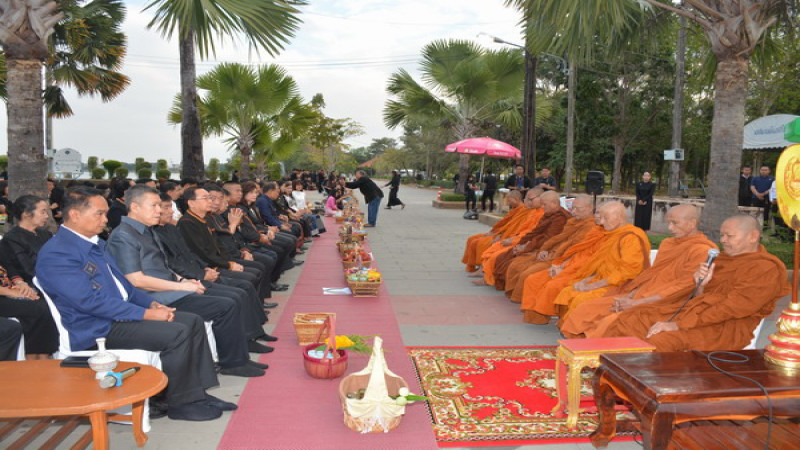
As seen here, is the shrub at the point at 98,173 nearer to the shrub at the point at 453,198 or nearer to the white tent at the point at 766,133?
the shrub at the point at 453,198

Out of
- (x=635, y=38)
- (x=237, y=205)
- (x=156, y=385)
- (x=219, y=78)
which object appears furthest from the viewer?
(x=219, y=78)

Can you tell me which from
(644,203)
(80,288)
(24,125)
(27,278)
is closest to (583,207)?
(80,288)

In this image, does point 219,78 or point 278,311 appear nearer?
point 278,311

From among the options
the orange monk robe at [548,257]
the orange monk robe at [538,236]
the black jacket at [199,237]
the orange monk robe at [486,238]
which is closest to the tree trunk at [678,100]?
the orange monk robe at [486,238]

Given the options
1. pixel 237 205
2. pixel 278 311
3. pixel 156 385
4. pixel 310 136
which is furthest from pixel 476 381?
pixel 310 136

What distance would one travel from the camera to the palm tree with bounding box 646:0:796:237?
Result: 642 cm

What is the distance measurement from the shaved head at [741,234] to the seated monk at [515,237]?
343cm

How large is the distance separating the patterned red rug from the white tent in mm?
15613

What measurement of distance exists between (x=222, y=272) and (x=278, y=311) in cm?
113

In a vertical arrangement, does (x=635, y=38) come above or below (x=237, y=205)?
above

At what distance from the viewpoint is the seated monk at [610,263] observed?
16.9 ft

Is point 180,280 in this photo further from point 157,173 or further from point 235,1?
point 157,173

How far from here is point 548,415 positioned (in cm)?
384

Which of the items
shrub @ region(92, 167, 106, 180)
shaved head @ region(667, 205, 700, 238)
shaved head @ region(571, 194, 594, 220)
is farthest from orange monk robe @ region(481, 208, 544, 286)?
shrub @ region(92, 167, 106, 180)
